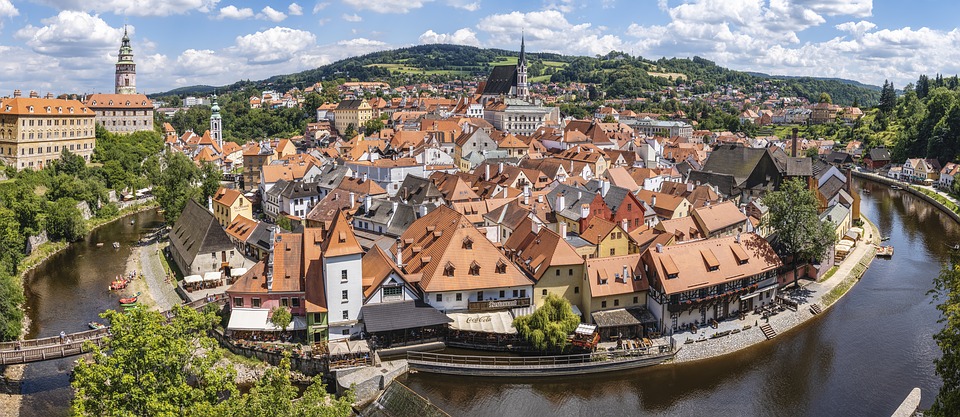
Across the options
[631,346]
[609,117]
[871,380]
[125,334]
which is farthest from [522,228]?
[609,117]

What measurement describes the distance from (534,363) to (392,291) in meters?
7.60

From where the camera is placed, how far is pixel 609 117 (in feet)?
427

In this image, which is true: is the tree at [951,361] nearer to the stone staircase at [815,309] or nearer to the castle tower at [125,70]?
the stone staircase at [815,309]

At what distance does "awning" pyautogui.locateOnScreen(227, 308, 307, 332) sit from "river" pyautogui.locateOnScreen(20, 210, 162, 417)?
7.20 m

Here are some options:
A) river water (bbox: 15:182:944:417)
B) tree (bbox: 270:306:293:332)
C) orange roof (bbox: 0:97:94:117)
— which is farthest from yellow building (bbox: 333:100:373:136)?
tree (bbox: 270:306:293:332)

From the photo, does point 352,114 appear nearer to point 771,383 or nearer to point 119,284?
point 119,284

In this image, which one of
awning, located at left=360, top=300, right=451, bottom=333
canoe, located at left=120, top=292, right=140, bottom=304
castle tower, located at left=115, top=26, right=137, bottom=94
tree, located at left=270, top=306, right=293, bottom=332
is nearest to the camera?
awning, located at left=360, top=300, right=451, bottom=333

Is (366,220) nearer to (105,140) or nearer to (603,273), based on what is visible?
(603,273)

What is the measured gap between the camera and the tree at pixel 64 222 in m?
55.5

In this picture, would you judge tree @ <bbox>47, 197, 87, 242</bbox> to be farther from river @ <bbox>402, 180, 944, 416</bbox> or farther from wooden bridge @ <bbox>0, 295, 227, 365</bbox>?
river @ <bbox>402, 180, 944, 416</bbox>

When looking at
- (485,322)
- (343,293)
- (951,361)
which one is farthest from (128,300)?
(951,361)

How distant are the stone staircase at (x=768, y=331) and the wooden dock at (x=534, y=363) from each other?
6.60 m

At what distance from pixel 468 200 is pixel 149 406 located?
3568cm

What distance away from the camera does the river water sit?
2827cm
